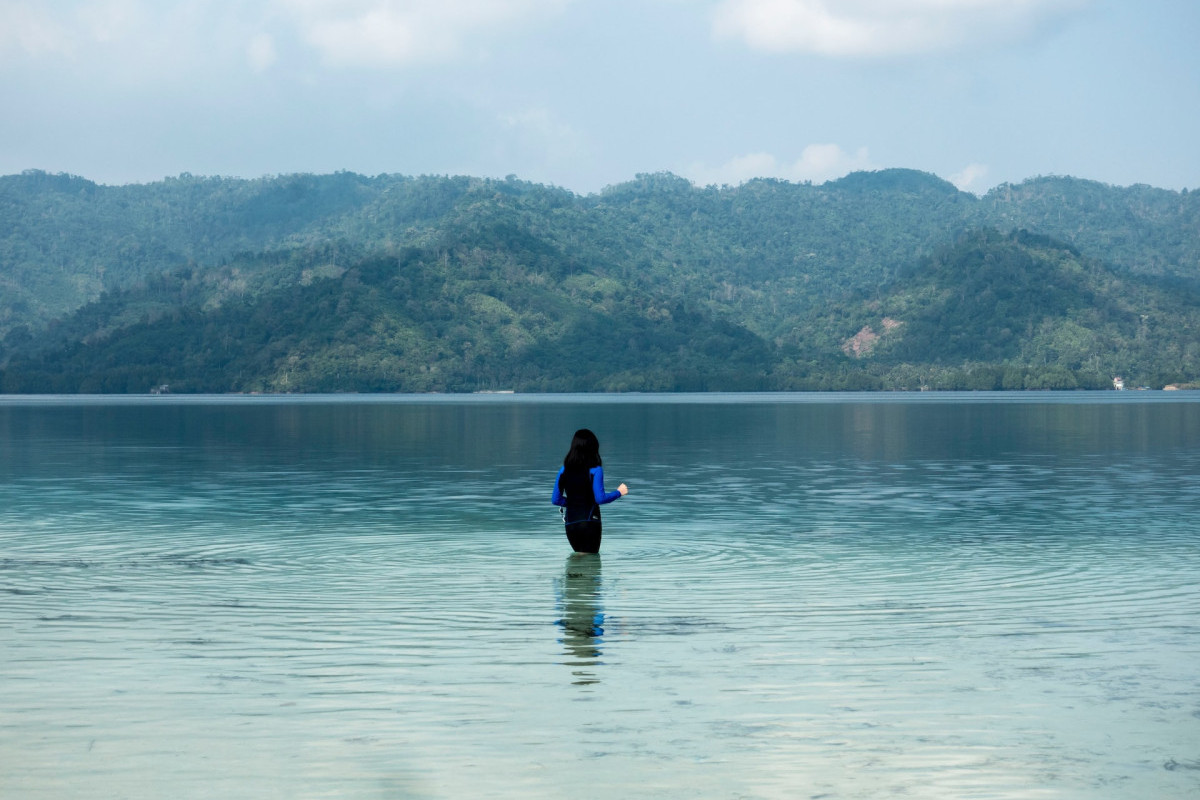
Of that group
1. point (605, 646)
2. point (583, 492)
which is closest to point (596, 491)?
point (583, 492)

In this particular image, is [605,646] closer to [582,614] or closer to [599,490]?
[582,614]

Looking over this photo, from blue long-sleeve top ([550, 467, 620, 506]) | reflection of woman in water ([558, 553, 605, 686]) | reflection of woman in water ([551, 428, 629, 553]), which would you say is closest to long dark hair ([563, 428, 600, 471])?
reflection of woman in water ([551, 428, 629, 553])

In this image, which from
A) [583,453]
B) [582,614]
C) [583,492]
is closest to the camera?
[582,614]

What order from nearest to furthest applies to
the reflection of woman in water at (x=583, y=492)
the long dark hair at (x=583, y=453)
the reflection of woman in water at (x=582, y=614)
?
the reflection of woman in water at (x=582, y=614), the long dark hair at (x=583, y=453), the reflection of woman in water at (x=583, y=492)

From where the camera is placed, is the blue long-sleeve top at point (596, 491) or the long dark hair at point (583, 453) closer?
the long dark hair at point (583, 453)

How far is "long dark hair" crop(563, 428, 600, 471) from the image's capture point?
22.1 meters

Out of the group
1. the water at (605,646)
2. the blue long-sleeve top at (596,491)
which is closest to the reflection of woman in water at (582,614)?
the water at (605,646)

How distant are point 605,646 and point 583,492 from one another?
747 cm

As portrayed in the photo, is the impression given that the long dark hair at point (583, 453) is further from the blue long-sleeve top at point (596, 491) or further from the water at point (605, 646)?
the water at point (605, 646)

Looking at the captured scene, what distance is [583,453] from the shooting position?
22234mm

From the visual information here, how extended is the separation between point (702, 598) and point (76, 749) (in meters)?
10.1

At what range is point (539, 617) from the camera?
695 inches

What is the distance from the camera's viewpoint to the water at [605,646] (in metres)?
10.4

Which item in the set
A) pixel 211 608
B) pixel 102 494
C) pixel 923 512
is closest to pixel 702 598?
Answer: pixel 211 608
